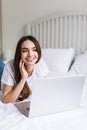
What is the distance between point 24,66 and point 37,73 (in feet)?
0.51

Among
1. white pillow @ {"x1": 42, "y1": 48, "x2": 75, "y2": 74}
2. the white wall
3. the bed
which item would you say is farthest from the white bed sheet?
the white wall

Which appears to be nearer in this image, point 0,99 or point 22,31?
point 0,99

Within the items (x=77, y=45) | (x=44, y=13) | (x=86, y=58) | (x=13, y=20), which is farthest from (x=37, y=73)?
(x=13, y=20)

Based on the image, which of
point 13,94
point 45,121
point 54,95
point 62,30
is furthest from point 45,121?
point 62,30

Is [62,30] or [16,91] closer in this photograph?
[16,91]

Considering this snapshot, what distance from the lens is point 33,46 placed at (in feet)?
4.97

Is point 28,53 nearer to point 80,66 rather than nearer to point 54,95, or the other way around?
point 54,95

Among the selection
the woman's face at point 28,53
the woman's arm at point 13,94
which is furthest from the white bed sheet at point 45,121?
the woman's face at point 28,53

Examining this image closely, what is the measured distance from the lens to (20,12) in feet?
10.2

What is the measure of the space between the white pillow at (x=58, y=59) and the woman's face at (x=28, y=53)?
0.85 m

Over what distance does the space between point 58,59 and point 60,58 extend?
3 centimetres

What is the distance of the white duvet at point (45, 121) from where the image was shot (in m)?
1.05

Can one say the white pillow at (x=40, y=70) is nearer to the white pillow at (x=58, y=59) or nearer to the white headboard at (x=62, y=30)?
the white pillow at (x=58, y=59)

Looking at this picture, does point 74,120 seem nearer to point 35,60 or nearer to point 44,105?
point 44,105
